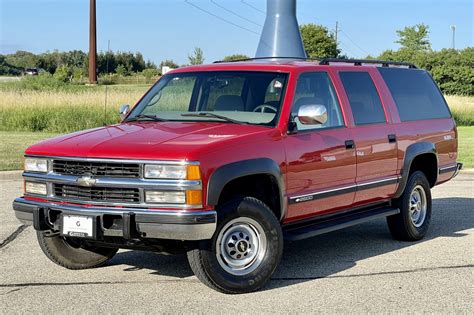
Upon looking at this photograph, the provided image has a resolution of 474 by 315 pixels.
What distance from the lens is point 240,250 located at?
5848 millimetres

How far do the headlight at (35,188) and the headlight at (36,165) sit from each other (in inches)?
4.6

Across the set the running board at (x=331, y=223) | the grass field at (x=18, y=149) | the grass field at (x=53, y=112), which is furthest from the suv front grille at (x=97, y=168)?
the grass field at (x=53, y=112)

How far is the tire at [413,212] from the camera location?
7.96m

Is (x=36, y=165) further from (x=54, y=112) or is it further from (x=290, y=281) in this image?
(x=54, y=112)

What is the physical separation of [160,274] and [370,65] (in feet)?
11.1

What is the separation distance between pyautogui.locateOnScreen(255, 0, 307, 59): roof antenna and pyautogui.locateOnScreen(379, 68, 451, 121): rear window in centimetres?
1222

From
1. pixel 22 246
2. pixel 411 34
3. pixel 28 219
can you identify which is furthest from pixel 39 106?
pixel 411 34

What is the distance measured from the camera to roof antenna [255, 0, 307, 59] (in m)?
21.2

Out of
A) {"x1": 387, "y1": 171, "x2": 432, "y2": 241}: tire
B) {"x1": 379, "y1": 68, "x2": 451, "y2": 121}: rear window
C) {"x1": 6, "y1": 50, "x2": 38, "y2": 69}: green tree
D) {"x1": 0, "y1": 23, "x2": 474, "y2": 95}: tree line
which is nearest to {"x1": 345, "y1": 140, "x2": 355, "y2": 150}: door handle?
{"x1": 379, "y1": 68, "x2": 451, "y2": 121}: rear window

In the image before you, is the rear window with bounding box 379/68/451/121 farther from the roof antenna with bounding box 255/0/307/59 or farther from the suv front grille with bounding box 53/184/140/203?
the roof antenna with bounding box 255/0/307/59

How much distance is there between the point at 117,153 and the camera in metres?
5.50

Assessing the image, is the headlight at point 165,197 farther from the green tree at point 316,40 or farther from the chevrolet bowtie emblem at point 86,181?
the green tree at point 316,40

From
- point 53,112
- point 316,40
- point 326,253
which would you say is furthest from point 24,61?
point 326,253

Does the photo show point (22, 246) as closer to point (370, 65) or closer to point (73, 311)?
point (73, 311)
